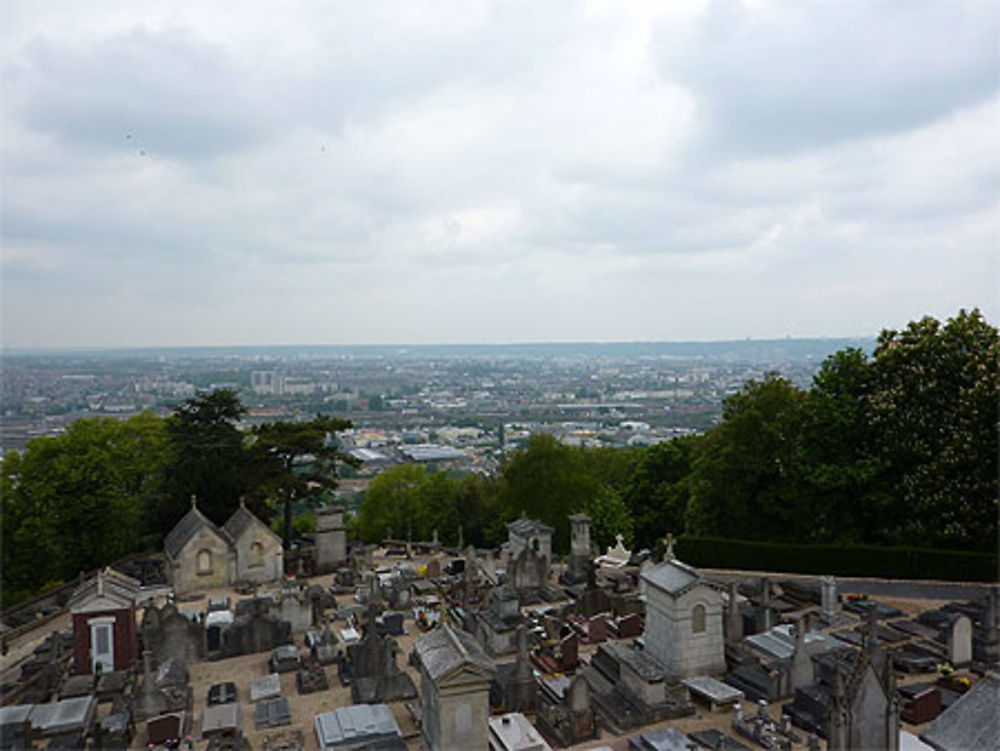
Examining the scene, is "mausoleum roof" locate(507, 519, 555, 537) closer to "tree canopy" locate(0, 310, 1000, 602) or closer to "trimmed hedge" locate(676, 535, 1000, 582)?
"trimmed hedge" locate(676, 535, 1000, 582)

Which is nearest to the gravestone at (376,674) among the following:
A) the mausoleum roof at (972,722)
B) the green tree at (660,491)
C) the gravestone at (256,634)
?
the gravestone at (256,634)

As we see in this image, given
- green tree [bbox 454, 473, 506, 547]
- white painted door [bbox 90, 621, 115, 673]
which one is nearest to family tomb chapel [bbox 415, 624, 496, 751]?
white painted door [bbox 90, 621, 115, 673]

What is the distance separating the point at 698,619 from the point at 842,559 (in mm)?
9500

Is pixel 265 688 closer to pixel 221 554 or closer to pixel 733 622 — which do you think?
pixel 221 554

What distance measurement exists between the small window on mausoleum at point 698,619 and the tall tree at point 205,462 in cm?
1922

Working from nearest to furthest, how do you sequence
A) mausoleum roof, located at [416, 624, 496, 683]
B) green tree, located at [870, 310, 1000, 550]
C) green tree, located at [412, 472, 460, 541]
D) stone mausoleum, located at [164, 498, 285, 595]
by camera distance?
1. mausoleum roof, located at [416, 624, 496, 683]
2. green tree, located at [870, 310, 1000, 550]
3. stone mausoleum, located at [164, 498, 285, 595]
4. green tree, located at [412, 472, 460, 541]

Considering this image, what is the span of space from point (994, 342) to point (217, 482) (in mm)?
28890

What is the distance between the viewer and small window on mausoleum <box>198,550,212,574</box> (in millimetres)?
23062

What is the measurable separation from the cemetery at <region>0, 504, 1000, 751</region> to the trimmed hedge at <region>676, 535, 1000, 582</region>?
0.62 metres

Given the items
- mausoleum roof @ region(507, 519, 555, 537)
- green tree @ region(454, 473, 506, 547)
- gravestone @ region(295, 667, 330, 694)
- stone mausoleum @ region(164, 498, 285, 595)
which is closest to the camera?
gravestone @ region(295, 667, 330, 694)

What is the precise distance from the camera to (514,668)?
14.1 m

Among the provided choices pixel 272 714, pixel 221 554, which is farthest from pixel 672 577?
pixel 221 554

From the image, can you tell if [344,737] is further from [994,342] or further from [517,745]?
[994,342]

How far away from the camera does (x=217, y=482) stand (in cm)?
2678
